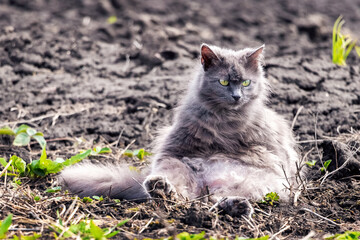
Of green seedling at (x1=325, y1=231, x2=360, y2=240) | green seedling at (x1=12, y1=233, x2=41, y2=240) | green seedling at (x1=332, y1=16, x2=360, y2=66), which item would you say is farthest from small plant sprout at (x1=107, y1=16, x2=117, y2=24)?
green seedling at (x1=325, y1=231, x2=360, y2=240)

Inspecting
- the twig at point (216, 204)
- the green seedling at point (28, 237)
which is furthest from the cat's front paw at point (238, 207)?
the green seedling at point (28, 237)

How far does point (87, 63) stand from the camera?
6.35 meters

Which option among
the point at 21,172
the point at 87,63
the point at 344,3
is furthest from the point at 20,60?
the point at 344,3

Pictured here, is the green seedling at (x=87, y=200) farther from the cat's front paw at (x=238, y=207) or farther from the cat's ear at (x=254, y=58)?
the cat's ear at (x=254, y=58)

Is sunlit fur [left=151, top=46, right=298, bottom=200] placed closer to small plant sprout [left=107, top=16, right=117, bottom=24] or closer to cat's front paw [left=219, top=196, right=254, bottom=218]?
cat's front paw [left=219, top=196, right=254, bottom=218]

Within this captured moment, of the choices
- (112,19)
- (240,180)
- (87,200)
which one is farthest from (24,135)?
(112,19)

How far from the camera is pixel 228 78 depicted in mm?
3570

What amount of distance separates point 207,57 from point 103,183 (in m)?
1.27

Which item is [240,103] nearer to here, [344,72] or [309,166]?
[309,166]

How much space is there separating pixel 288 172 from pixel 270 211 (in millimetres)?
605

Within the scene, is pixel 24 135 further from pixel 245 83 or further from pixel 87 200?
pixel 245 83

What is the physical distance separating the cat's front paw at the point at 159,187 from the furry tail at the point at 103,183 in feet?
0.98

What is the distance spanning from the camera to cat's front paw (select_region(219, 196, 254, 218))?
3080 millimetres

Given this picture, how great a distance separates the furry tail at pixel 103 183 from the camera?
11.6 feet
